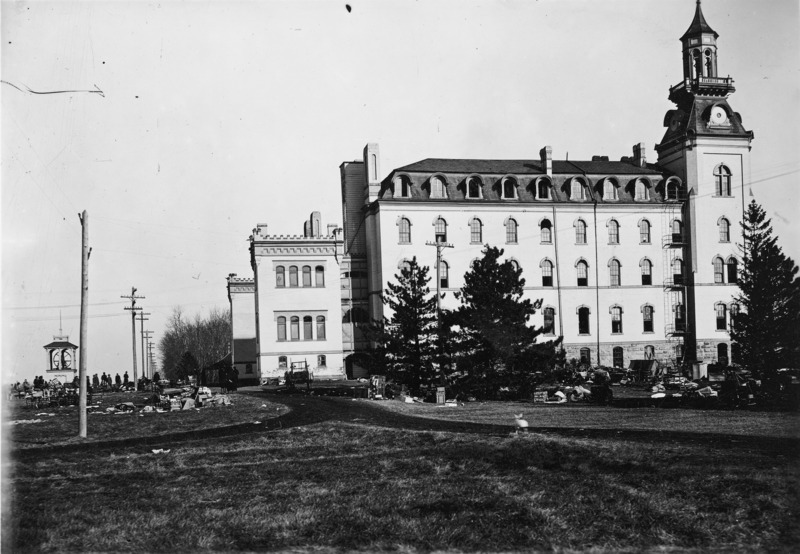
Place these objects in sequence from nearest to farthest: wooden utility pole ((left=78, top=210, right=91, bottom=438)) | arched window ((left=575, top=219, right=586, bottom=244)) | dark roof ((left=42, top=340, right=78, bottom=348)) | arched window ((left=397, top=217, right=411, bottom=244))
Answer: wooden utility pole ((left=78, top=210, right=91, bottom=438)), dark roof ((left=42, top=340, right=78, bottom=348)), arched window ((left=397, top=217, right=411, bottom=244)), arched window ((left=575, top=219, right=586, bottom=244))

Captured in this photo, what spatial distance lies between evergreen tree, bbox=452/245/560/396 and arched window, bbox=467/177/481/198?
1008 inches

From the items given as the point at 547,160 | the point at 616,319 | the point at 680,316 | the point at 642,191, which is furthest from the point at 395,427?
the point at 680,316

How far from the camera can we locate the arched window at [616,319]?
61094 millimetres

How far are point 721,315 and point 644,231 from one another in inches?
359

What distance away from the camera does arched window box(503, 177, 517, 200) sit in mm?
59500

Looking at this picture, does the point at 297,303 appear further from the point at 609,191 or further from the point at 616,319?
the point at 609,191

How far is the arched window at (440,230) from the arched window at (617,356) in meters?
16.7

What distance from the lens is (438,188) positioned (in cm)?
5831

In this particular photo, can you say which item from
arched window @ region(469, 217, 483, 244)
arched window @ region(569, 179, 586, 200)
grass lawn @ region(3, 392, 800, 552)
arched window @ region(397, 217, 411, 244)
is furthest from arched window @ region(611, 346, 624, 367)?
grass lawn @ region(3, 392, 800, 552)

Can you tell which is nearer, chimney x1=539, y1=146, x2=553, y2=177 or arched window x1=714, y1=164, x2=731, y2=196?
arched window x1=714, y1=164, x2=731, y2=196

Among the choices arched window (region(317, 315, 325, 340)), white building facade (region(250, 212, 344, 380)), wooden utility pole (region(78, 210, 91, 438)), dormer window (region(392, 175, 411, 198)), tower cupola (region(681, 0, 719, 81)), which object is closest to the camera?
wooden utility pole (region(78, 210, 91, 438))

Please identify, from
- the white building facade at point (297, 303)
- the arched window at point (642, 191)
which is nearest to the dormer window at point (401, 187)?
the white building facade at point (297, 303)

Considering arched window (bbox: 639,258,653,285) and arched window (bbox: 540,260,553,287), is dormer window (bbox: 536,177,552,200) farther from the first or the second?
arched window (bbox: 639,258,653,285)

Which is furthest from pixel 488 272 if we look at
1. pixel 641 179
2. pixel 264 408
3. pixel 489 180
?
pixel 641 179
